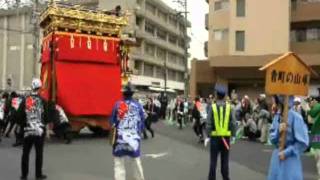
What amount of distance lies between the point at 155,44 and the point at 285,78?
79.5 meters

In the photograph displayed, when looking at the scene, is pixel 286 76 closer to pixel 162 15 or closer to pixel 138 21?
pixel 138 21

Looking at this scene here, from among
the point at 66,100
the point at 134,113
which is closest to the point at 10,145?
the point at 66,100

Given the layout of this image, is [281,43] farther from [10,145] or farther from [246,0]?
[10,145]

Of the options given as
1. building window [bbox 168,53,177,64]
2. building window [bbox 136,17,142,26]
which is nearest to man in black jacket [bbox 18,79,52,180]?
building window [bbox 136,17,142,26]

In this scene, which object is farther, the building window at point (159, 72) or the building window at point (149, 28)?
the building window at point (159, 72)

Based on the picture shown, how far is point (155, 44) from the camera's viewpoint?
284 ft

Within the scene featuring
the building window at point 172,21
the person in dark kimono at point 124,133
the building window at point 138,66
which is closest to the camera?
the person in dark kimono at point 124,133

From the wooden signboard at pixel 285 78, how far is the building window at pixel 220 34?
140ft

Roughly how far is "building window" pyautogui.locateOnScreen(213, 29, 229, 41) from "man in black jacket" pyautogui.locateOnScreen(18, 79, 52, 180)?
3921 cm

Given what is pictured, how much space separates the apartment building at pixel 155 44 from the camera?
251ft

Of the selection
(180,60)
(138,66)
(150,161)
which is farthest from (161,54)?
(150,161)

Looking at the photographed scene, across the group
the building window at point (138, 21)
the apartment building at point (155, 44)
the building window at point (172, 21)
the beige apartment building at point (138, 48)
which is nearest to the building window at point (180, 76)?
the apartment building at point (155, 44)

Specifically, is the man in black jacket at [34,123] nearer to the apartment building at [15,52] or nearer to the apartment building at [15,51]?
the apartment building at [15,51]

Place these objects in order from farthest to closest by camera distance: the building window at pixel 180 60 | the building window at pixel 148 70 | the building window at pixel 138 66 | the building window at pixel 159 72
A: 1. the building window at pixel 180 60
2. the building window at pixel 159 72
3. the building window at pixel 148 70
4. the building window at pixel 138 66
